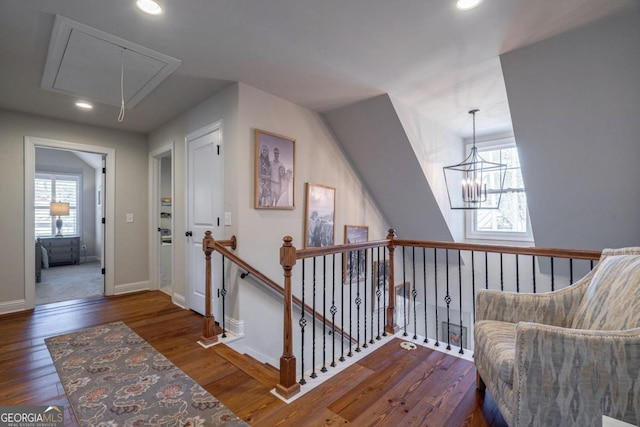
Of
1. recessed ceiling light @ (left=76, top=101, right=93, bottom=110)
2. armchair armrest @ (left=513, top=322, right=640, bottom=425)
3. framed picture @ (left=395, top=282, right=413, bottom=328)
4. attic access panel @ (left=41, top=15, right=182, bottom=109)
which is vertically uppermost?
recessed ceiling light @ (left=76, top=101, right=93, bottom=110)

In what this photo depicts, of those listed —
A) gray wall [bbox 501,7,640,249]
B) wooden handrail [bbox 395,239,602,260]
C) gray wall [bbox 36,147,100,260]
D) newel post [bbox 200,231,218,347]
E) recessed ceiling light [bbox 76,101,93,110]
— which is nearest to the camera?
wooden handrail [bbox 395,239,602,260]

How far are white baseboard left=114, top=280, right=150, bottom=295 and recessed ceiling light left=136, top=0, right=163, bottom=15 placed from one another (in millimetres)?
3885

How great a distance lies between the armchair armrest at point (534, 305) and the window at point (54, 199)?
341 inches

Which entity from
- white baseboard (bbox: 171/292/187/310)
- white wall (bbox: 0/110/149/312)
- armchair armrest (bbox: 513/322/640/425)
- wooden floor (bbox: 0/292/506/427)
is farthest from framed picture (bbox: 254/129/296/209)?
white wall (bbox: 0/110/149/312)

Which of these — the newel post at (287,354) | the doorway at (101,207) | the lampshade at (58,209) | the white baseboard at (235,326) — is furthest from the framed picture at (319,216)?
the lampshade at (58,209)

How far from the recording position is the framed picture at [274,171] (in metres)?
3.02

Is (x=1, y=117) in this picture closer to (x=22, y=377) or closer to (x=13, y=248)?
(x=13, y=248)

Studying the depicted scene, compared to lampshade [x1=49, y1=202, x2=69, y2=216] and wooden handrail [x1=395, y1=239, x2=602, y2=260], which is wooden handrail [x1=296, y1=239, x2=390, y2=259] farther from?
lampshade [x1=49, y1=202, x2=69, y2=216]

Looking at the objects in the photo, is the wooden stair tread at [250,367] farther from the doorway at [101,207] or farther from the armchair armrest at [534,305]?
the doorway at [101,207]

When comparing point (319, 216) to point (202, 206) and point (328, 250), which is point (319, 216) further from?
point (328, 250)

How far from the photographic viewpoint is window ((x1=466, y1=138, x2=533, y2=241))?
4.63 metres

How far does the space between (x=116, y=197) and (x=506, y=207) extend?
19.9 ft

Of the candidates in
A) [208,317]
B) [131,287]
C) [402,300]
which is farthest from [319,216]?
[131,287]

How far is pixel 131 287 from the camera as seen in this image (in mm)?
4453
